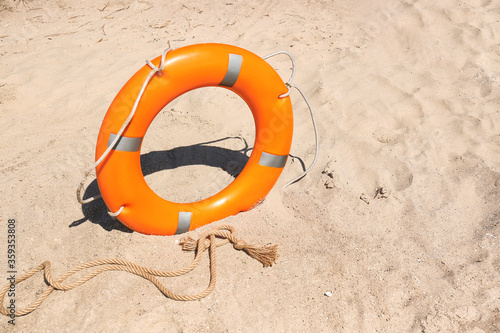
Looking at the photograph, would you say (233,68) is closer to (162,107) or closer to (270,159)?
(162,107)

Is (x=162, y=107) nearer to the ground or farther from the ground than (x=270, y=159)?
farther from the ground

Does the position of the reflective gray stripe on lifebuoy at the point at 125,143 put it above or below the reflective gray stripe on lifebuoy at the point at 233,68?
below

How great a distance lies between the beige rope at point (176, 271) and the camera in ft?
6.77

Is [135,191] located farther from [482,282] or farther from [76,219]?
[482,282]

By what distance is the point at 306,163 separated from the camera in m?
2.99

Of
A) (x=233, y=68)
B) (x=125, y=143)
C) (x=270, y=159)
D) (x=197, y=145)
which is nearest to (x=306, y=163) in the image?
(x=270, y=159)

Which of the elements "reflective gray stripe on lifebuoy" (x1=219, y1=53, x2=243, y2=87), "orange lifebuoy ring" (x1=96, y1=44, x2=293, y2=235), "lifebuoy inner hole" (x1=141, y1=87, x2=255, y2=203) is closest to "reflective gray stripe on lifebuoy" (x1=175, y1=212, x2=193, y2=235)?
"orange lifebuoy ring" (x1=96, y1=44, x2=293, y2=235)

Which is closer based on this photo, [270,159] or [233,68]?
[233,68]

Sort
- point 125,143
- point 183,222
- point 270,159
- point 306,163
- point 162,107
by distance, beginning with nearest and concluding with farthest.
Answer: point 125,143
point 162,107
point 183,222
point 270,159
point 306,163

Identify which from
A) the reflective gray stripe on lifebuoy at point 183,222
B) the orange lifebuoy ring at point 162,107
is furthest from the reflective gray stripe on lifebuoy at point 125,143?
the reflective gray stripe on lifebuoy at point 183,222

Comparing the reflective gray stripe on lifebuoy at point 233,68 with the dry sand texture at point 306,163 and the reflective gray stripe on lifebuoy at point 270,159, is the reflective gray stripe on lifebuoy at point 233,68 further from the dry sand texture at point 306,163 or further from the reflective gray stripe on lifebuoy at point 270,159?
the dry sand texture at point 306,163

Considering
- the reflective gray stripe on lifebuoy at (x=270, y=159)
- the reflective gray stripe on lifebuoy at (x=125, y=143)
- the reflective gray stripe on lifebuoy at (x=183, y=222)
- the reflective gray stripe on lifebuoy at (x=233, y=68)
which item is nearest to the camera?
the reflective gray stripe on lifebuoy at (x=125, y=143)

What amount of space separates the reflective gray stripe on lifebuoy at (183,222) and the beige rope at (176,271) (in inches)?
1.9

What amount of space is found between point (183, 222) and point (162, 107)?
2.24 feet
